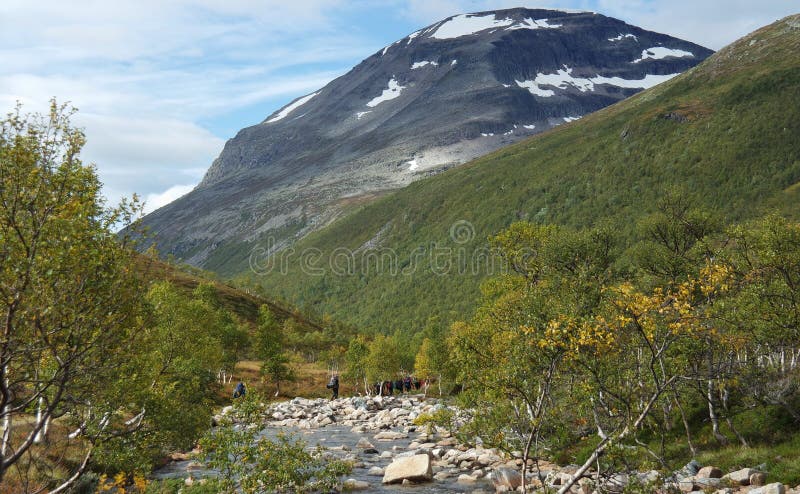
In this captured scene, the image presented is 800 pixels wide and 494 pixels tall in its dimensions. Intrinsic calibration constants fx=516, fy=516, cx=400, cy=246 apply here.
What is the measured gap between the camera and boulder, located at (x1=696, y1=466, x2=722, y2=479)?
25627mm

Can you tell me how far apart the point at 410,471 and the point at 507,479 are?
6394 millimetres

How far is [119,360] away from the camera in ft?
52.9

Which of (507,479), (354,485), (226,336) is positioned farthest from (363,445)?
(226,336)

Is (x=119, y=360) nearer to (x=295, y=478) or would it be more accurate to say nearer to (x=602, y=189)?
(x=295, y=478)

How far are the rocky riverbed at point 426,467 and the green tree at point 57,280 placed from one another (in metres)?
8.17

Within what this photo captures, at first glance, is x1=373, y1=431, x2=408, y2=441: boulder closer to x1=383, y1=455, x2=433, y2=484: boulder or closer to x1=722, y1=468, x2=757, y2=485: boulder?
x1=383, y1=455, x2=433, y2=484: boulder

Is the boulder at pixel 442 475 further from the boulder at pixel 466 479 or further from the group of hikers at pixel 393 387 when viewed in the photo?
the group of hikers at pixel 393 387

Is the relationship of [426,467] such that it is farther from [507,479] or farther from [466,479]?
[507,479]

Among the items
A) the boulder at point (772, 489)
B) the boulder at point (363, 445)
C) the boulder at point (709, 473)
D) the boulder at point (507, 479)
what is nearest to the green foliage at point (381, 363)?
the boulder at point (363, 445)

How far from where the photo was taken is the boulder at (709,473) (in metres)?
25.6

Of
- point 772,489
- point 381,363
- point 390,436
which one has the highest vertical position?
point 772,489

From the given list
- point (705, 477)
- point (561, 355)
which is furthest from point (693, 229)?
point (561, 355)

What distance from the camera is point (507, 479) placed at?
3114 cm

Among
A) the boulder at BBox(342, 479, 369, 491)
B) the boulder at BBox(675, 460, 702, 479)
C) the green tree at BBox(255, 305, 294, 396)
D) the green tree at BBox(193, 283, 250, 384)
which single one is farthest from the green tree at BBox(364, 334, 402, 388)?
the boulder at BBox(675, 460, 702, 479)
